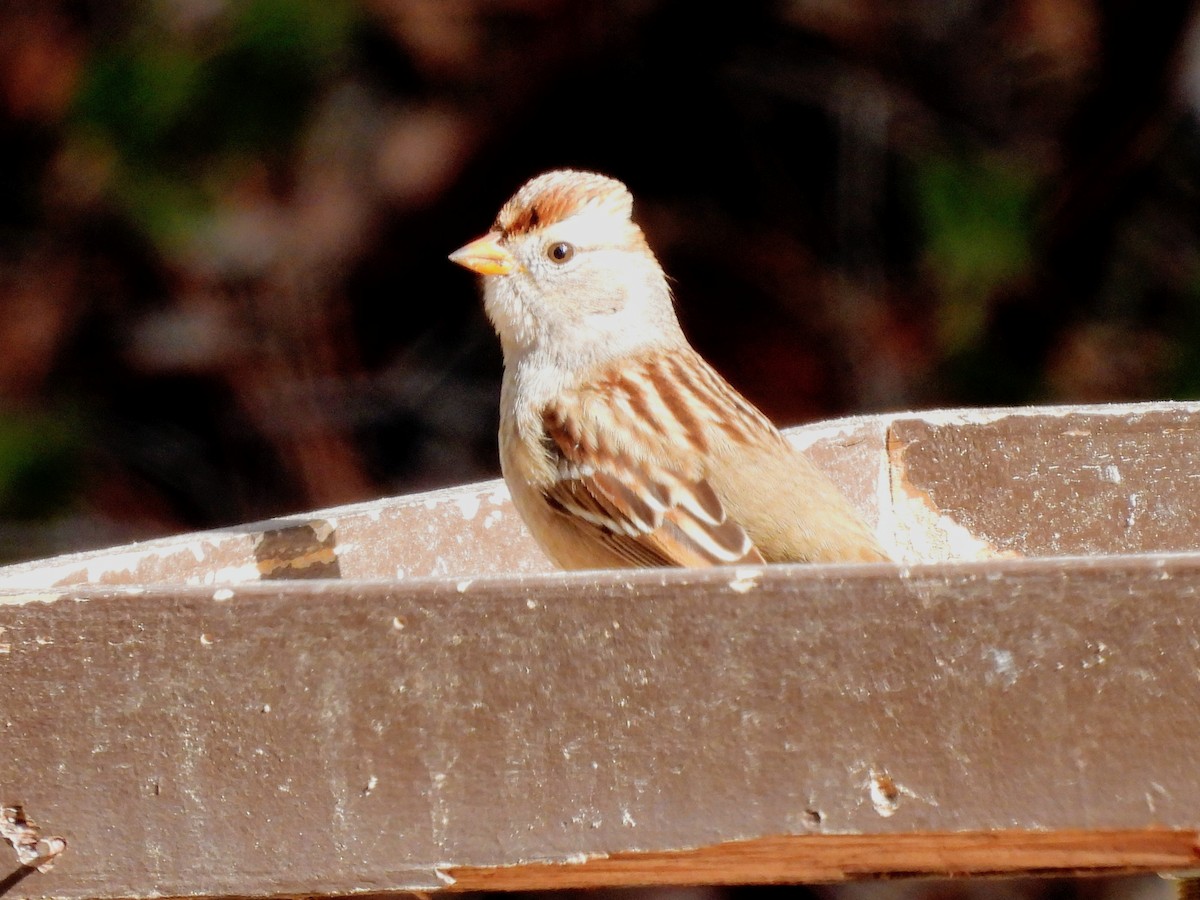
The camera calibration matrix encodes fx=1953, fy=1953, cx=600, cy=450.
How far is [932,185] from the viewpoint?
4266mm

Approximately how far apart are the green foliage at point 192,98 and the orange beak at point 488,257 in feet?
5.12

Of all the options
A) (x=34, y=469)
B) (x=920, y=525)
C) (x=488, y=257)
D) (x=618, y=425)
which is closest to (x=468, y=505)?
(x=618, y=425)

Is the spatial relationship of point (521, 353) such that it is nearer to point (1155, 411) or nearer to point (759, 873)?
point (1155, 411)

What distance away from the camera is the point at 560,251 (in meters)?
2.91

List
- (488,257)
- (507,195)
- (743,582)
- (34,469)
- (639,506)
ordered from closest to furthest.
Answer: (743,582) < (639,506) < (488,257) < (34,469) < (507,195)

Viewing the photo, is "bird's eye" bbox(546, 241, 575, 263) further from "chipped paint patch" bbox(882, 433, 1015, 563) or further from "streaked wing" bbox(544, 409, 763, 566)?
"chipped paint patch" bbox(882, 433, 1015, 563)

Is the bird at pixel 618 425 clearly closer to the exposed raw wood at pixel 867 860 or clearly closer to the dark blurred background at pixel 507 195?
the exposed raw wood at pixel 867 860

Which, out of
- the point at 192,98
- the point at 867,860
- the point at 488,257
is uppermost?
the point at 192,98

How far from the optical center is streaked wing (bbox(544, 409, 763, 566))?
2520mm

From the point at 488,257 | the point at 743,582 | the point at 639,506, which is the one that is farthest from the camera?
the point at 488,257

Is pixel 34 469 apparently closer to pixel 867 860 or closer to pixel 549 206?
pixel 549 206

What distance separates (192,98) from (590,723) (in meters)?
2.88

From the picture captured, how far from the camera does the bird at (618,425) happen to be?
2521mm

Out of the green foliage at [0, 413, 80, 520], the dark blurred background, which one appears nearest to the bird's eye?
the green foliage at [0, 413, 80, 520]
